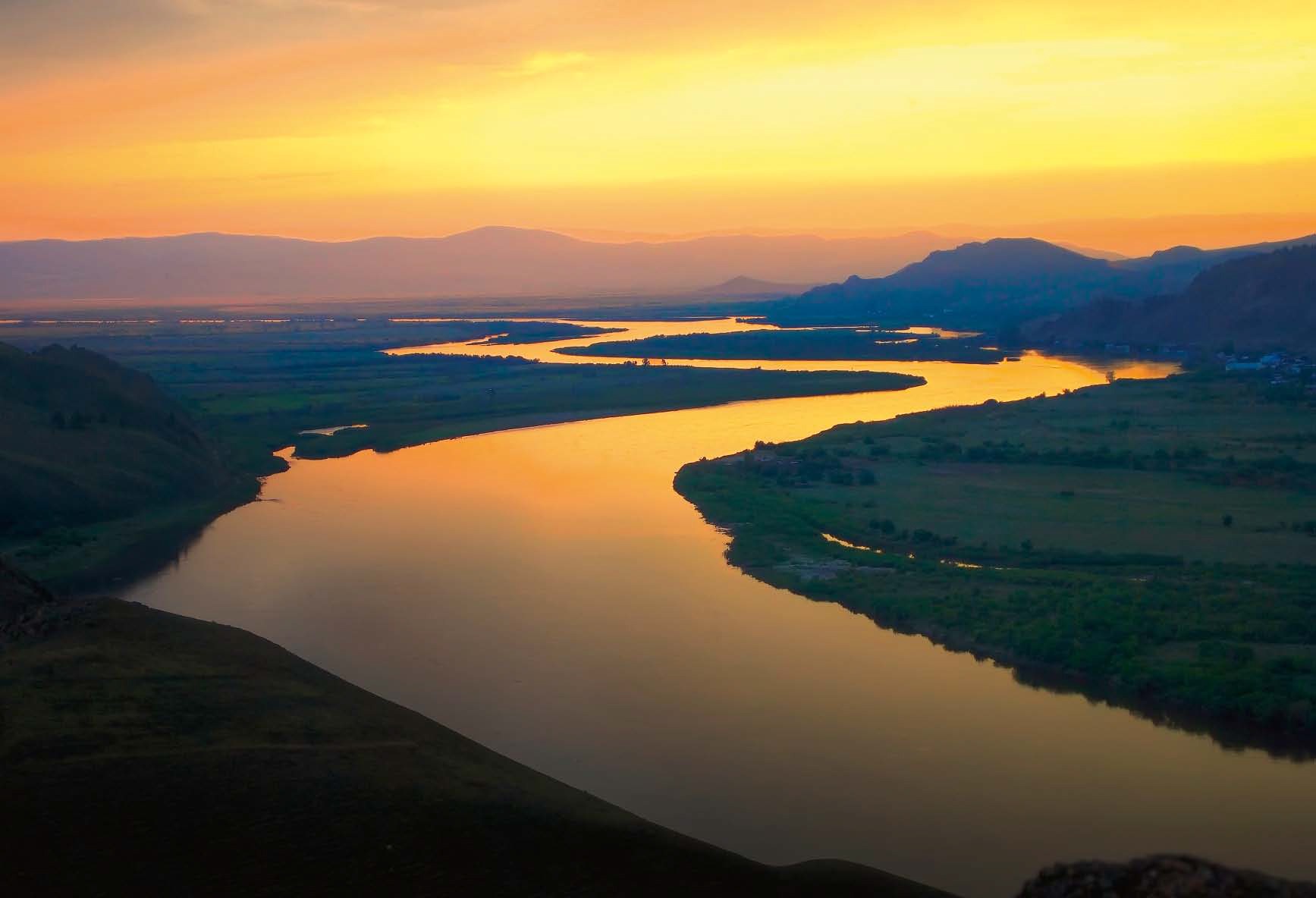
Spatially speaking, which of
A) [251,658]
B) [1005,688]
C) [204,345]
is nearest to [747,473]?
[1005,688]

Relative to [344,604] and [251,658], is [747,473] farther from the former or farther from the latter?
[251,658]

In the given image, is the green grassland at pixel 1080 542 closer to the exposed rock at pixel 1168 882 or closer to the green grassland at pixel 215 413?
the exposed rock at pixel 1168 882

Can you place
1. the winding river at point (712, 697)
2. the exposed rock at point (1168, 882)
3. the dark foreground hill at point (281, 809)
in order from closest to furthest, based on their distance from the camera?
the exposed rock at point (1168, 882) → the dark foreground hill at point (281, 809) → the winding river at point (712, 697)

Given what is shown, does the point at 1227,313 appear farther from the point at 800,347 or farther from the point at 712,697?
the point at 712,697

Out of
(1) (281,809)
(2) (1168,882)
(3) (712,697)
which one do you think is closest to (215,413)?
(3) (712,697)

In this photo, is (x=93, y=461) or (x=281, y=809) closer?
(x=281, y=809)

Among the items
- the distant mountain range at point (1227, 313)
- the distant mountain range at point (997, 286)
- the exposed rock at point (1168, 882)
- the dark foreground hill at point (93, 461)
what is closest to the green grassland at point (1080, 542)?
the exposed rock at point (1168, 882)
